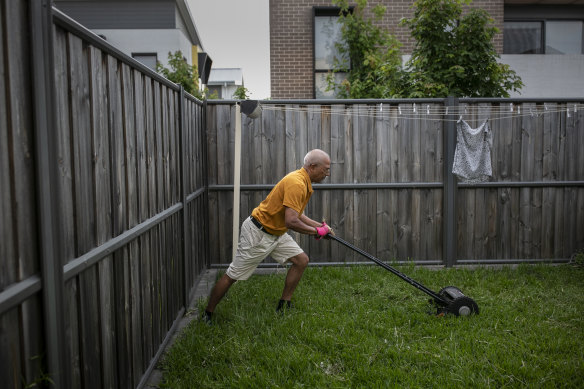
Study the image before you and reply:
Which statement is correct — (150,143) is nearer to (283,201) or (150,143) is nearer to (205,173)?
(283,201)

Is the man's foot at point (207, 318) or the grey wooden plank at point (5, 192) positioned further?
the man's foot at point (207, 318)

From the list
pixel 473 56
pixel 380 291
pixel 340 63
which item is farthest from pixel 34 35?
pixel 340 63

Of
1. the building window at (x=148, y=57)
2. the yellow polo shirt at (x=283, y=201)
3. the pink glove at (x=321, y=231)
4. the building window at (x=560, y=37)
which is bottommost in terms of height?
the pink glove at (x=321, y=231)

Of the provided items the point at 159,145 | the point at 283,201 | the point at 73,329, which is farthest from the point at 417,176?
the point at 73,329

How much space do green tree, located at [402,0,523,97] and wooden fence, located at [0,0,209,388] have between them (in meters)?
5.63

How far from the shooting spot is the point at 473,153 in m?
7.07

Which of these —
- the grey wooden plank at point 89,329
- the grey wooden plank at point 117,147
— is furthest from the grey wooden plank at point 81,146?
the grey wooden plank at point 117,147

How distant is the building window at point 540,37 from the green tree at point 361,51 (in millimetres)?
3817

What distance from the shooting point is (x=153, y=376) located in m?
3.88

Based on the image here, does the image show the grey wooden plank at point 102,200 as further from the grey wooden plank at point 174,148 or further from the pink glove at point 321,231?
the pink glove at point 321,231

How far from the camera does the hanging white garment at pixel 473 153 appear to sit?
7.04 meters

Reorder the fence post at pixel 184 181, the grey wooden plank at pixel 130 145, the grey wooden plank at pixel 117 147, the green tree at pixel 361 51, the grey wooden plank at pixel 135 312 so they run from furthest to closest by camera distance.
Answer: the green tree at pixel 361 51 < the fence post at pixel 184 181 < the grey wooden plank at pixel 135 312 < the grey wooden plank at pixel 130 145 < the grey wooden plank at pixel 117 147

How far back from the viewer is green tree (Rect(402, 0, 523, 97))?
863 centimetres

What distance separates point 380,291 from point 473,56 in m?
4.82
